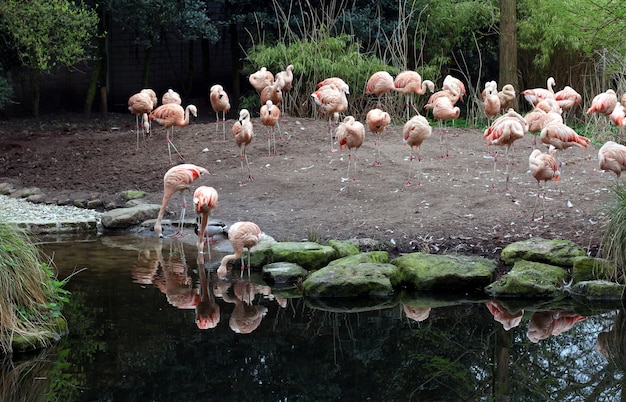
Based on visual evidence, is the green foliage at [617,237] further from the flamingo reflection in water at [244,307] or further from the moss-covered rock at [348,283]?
the flamingo reflection in water at [244,307]

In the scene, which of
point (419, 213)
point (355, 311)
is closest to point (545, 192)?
point (419, 213)

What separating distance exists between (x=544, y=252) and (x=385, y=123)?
10.7 ft

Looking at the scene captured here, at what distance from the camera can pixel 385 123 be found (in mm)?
9680

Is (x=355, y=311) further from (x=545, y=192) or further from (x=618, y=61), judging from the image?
(x=618, y=61)

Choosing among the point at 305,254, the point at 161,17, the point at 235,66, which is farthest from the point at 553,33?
the point at 305,254

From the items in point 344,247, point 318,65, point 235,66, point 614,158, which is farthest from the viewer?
point 235,66

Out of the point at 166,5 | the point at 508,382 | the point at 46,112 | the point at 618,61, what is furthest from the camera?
the point at 46,112

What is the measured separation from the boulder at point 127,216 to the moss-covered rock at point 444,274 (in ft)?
10.4

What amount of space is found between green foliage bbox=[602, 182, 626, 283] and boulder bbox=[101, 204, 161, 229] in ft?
15.2

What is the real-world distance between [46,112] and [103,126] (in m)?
1.73

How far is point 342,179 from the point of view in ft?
30.9

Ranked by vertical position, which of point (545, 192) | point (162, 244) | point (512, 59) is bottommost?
point (162, 244)

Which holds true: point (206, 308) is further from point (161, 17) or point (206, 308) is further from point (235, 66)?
point (235, 66)

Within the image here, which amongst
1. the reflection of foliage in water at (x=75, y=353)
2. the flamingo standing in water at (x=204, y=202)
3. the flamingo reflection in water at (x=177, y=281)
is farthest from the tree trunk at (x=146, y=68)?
the reflection of foliage in water at (x=75, y=353)
